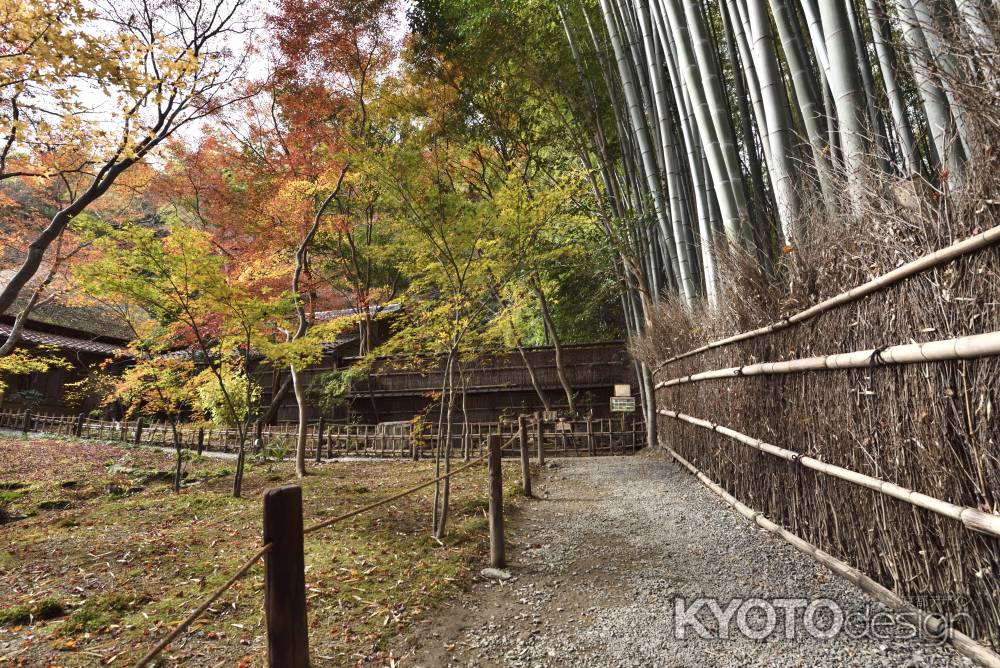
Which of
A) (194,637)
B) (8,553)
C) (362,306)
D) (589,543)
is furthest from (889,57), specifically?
(362,306)

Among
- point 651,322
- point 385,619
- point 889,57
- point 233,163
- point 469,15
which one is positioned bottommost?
point 385,619

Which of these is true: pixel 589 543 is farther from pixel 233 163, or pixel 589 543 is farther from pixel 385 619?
pixel 233 163

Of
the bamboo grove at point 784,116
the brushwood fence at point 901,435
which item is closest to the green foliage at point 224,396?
the bamboo grove at point 784,116

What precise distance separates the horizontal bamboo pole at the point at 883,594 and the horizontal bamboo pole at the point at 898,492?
473mm

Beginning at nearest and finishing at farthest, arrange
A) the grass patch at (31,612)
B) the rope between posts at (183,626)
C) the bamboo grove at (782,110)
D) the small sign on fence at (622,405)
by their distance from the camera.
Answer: the rope between posts at (183,626) < the bamboo grove at (782,110) < the grass patch at (31,612) < the small sign on fence at (622,405)

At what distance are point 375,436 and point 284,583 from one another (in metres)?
9.73

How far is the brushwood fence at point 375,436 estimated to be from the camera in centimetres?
1032

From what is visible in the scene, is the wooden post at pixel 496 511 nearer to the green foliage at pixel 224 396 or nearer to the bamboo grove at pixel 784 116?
the bamboo grove at pixel 784 116

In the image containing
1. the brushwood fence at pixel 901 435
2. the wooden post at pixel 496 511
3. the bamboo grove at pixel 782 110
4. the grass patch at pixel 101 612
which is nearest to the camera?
the brushwood fence at pixel 901 435

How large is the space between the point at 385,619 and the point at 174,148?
44.3 feet

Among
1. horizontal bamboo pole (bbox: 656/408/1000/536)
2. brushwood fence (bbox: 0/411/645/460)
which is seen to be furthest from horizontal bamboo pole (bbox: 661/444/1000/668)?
brushwood fence (bbox: 0/411/645/460)

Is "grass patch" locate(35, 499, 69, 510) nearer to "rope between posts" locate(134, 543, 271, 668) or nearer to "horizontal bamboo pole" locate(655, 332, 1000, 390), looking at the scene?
"rope between posts" locate(134, 543, 271, 668)

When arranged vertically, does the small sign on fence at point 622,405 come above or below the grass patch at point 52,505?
above

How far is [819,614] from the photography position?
2480mm
